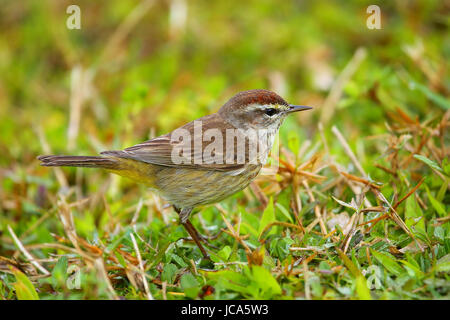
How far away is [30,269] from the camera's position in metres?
4.39

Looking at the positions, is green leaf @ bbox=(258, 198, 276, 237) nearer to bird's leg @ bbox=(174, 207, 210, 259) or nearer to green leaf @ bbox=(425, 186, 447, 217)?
bird's leg @ bbox=(174, 207, 210, 259)

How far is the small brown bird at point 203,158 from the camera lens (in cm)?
461

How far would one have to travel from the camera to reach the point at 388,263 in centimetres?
365

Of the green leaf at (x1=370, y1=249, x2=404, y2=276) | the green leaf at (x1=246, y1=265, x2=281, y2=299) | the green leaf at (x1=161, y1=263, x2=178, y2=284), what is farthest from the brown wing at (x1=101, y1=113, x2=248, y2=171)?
the green leaf at (x1=370, y1=249, x2=404, y2=276)

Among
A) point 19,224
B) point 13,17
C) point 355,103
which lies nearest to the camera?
point 19,224

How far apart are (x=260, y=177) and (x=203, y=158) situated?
575 millimetres

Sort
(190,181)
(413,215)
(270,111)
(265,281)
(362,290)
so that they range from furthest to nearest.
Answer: (270,111) < (190,181) < (413,215) < (265,281) < (362,290)

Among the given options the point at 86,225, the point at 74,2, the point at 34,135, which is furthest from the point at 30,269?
the point at 74,2

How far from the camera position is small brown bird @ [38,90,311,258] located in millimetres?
4609

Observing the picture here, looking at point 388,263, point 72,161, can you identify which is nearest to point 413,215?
point 388,263

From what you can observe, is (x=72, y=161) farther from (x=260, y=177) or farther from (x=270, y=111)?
(x=270, y=111)

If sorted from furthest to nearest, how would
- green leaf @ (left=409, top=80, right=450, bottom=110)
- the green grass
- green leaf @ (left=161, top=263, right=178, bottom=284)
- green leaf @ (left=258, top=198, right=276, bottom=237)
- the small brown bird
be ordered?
green leaf @ (left=409, top=80, right=450, bottom=110)
the small brown bird
green leaf @ (left=258, top=198, right=276, bottom=237)
green leaf @ (left=161, top=263, right=178, bottom=284)
the green grass

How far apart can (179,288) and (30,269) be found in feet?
4.45
